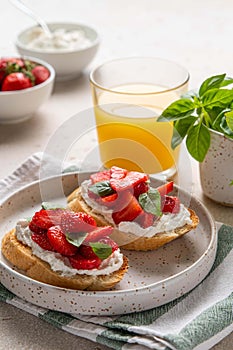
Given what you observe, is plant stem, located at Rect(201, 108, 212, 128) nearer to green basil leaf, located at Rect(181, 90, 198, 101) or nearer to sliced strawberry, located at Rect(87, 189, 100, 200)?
green basil leaf, located at Rect(181, 90, 198, 101)

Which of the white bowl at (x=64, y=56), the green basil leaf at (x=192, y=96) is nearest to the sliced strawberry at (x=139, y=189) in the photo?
the green basil leaf at (x=192, y=96)

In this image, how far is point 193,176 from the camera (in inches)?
88.0

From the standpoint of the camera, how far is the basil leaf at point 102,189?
178cm

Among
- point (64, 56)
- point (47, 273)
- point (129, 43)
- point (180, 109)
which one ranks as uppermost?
point (180, 109)

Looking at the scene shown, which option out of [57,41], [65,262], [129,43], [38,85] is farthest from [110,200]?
[129,43]

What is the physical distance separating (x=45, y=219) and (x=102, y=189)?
207 millimetres

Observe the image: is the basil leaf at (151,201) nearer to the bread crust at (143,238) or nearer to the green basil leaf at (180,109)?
the bread crust at (143,238)

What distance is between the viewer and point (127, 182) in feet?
5.80

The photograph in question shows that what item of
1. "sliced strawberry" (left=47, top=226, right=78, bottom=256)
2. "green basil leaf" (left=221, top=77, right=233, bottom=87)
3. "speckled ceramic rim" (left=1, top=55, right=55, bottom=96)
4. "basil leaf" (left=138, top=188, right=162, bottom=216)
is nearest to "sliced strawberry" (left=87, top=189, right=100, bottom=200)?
"basil leaf" (left=138, top=188, right=162, bottom=216)

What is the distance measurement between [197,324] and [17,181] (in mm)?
844

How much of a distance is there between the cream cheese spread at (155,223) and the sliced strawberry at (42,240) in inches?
8.1

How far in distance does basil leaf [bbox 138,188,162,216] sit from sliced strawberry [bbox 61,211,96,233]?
14 centimetres

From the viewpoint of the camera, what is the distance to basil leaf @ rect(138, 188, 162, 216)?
5.62 feet

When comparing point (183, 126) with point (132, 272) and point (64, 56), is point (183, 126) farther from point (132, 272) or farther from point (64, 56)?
point (64, 56)
